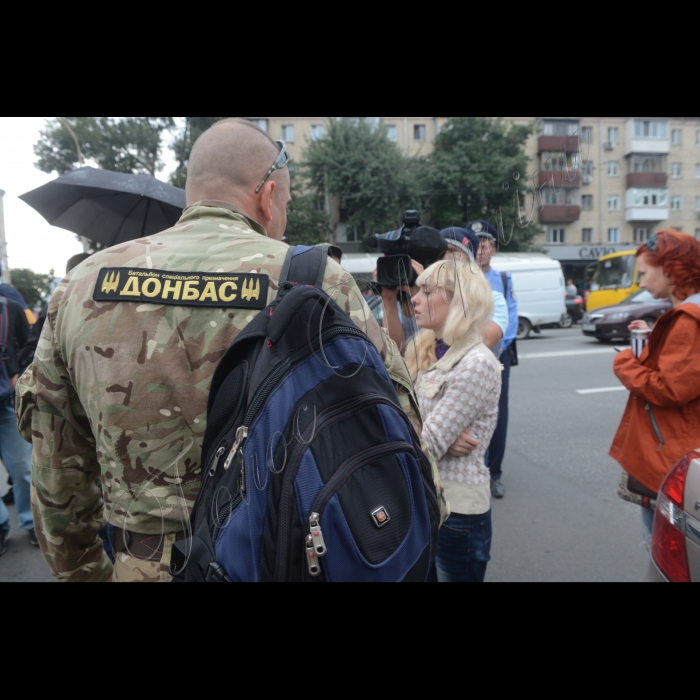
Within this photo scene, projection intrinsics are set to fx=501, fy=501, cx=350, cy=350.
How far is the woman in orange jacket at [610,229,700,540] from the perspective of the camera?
2070 millimetres

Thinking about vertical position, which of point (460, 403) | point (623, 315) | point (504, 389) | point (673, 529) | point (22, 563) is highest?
point (460, 403)

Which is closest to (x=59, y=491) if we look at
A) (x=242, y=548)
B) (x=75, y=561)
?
(x=75, y=561)

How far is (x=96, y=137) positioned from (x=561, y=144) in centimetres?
212

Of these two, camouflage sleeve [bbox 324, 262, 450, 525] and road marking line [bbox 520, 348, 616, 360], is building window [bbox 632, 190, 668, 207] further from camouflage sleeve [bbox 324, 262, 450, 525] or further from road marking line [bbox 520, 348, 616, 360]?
road marking line [bbox 520, 348, 616, 360]

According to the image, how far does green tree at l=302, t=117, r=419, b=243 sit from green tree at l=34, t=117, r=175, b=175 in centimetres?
58

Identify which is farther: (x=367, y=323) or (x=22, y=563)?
(x=22, y=563)

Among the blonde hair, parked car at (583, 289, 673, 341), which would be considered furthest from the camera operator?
parked car at (583, 289, 673, 341)

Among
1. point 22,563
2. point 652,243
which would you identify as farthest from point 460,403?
Answer: point 22,563

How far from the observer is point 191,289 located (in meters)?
1.05

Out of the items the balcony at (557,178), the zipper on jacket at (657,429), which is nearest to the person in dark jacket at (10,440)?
the balcony at (557,178)

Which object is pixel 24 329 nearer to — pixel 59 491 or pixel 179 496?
pixel 59 491

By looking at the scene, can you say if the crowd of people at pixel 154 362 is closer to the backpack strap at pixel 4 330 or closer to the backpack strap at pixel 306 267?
the backpack strap at pixel 306 267

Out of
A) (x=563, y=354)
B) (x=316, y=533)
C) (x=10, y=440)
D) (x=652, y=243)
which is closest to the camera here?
(x=316, y=533)

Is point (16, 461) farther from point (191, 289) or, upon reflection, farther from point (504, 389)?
point (504, 389)
